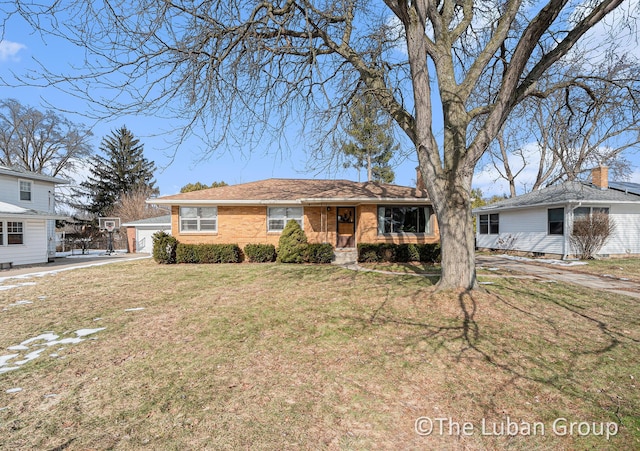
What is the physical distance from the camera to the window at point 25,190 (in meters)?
17.5

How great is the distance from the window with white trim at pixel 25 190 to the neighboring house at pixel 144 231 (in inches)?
318

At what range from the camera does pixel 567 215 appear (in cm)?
1539

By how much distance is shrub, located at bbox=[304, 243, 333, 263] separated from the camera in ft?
43.9

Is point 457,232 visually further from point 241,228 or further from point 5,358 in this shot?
point 241,228

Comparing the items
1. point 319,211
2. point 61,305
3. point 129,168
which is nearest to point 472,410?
point 61,305

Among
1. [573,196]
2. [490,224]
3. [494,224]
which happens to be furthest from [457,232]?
[490,224]

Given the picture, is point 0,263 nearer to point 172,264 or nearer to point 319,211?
point 172,264

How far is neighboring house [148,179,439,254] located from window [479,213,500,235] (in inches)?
353

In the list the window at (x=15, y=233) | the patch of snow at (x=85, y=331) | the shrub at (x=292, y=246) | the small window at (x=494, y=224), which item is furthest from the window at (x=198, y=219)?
the small window at (x=494, y=224)

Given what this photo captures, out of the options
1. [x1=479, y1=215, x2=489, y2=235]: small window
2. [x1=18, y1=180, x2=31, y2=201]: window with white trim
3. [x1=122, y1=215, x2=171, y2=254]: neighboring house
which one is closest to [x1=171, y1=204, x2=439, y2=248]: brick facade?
[x1=18, y1=180, x2=31, y2=201]: window with white trim

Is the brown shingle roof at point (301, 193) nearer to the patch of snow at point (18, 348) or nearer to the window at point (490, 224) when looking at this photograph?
the window at point (490, 224)

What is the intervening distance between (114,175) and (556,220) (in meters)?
42.5

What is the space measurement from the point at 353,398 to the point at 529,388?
2086mm

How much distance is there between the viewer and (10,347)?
481 cm
